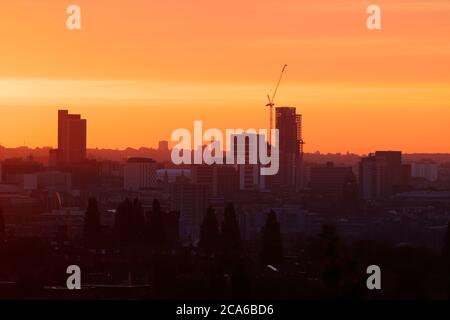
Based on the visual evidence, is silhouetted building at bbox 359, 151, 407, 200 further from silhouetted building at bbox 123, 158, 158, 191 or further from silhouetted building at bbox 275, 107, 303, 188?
silhouetted building at bbox 123, 158, 158, 191

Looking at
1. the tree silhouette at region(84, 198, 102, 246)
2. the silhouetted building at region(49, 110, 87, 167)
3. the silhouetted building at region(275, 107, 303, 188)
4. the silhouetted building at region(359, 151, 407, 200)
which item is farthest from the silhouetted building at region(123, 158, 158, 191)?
the tree silhouette at region(84, 198, 102, 246)

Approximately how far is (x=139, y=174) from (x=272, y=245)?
302 feet

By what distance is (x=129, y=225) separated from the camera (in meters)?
70.7

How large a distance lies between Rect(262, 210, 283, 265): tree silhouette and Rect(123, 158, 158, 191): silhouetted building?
8132 centimetres

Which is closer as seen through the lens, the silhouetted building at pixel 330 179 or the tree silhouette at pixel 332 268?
the tree silhouette at pixel 332 268

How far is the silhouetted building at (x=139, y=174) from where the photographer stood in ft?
505

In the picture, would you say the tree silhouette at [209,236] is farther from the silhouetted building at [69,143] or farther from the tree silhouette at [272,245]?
the silhouetted building at [69,143]

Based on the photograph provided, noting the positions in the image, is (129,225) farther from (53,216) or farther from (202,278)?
(53,216)

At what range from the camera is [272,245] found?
64812 mm

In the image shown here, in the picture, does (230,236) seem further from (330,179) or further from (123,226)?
(330,179)

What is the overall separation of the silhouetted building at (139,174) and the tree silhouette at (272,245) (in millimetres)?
81322

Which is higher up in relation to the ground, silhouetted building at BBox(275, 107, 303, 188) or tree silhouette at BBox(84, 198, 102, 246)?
silhouetted building at BBox(275, 107, 303, 188)

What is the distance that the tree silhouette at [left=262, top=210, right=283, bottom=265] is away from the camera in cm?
6168

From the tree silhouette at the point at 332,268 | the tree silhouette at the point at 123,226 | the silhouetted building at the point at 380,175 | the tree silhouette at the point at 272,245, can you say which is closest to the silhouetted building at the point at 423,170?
the silhouetted building at the point at 380,175
